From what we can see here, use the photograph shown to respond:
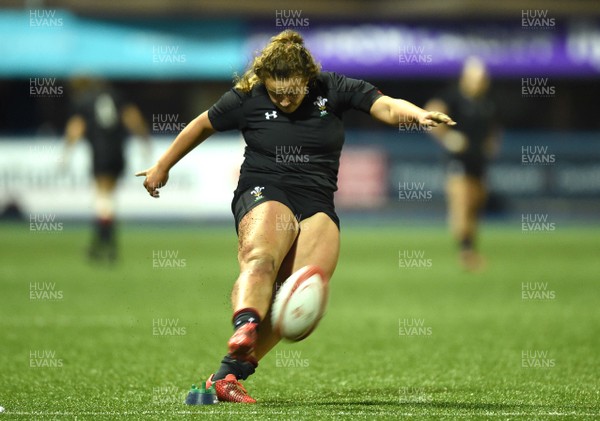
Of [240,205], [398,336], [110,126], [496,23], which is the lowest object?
[398,336]

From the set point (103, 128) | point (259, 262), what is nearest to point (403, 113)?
point (259, 262)

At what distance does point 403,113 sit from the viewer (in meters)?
6.93

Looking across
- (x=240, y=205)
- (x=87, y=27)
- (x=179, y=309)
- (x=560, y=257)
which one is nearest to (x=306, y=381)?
(x=240, y=205)

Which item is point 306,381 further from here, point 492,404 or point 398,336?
point 398,336

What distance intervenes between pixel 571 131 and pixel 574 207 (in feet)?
14.6

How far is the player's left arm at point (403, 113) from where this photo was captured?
6.66 meters

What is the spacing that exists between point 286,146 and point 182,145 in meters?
0.62

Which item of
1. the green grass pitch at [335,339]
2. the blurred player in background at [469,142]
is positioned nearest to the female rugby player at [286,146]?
the green grass pitch at [335,339]

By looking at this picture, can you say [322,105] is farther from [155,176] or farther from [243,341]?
[243,341]

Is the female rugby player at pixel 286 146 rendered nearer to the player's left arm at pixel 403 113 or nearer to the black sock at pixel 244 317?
the player's left arm at pixel 403 113

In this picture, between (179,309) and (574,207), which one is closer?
(179,309)

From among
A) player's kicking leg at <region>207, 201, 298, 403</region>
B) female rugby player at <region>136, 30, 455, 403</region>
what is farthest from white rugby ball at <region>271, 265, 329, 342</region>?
female rugby player at <region>136, 30, 455, 403</region>

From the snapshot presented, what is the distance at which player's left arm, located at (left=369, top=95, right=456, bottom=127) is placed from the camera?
6.66 m

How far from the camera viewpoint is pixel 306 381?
801 cm
